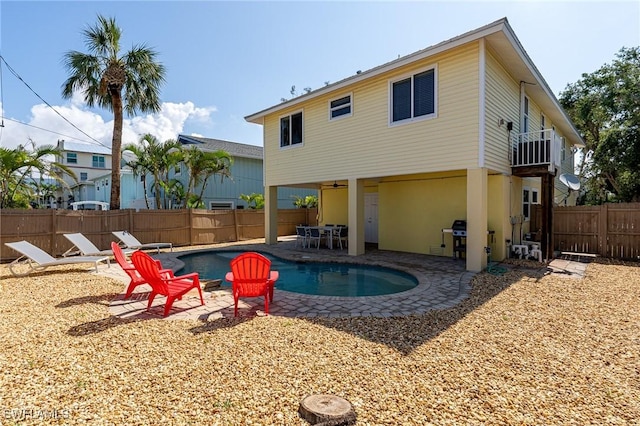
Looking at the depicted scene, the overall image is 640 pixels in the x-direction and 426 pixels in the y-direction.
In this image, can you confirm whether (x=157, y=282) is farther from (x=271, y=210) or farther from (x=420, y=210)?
(x=271, y=210)

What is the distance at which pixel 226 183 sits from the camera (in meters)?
22.3

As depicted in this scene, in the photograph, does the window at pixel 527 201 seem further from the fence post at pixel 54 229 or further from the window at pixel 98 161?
the window at pixel 98 161

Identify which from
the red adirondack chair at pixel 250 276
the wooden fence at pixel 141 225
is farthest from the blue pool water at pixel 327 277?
the wooden fence at pixel 141 225

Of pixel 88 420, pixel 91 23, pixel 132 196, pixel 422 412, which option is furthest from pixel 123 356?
pixel 132 196

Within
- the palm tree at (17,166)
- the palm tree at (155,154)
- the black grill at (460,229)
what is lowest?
the black grill at (460,229)

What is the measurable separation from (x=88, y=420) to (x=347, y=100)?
35.5 feet

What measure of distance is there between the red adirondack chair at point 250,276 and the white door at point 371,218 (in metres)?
10.1

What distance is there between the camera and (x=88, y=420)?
8.23 ft

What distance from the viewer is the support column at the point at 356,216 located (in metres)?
11.4

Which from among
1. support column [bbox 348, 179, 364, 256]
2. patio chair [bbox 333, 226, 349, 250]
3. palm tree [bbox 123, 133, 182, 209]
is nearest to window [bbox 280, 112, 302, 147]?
support column [bbox 348, 179, 364, 256]

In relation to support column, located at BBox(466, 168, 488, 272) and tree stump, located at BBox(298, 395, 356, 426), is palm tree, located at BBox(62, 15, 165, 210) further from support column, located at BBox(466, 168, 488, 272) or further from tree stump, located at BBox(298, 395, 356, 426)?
tree stump, located at BBox(298, 395, 356, 426)

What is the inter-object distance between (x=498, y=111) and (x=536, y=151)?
6.11ft

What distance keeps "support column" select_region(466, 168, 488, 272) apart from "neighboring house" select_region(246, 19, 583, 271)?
26 millimetres

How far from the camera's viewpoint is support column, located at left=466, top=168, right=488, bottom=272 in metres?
8.35
